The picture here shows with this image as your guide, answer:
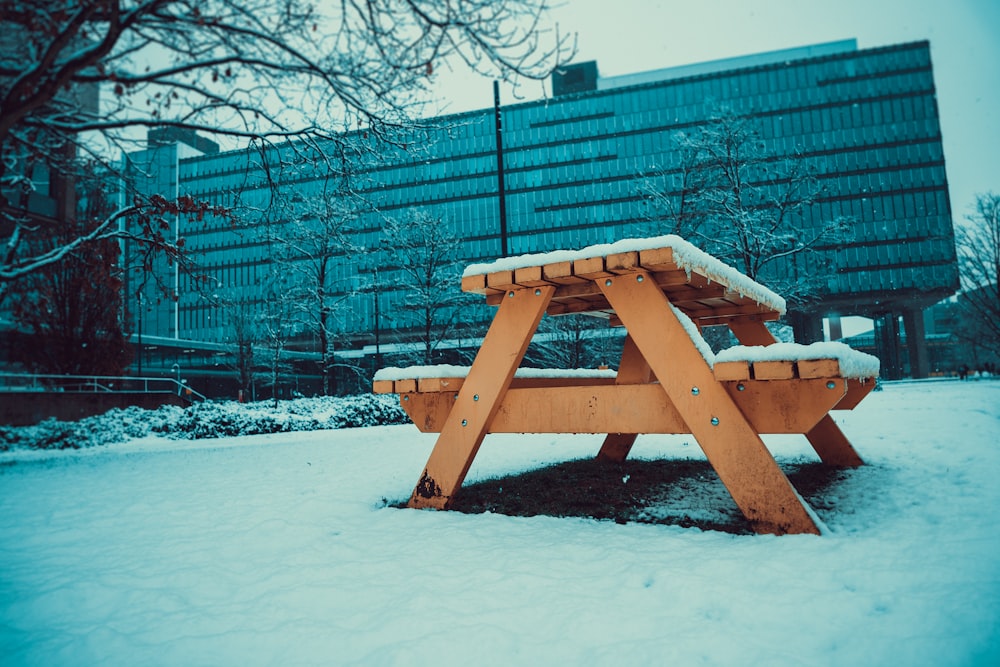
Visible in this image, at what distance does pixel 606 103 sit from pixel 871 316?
90.5 ft

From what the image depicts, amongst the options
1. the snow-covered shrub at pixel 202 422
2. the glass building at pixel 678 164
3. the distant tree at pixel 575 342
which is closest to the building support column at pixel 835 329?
the glass building at pixel 678 164

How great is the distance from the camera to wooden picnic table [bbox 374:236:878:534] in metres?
3.02

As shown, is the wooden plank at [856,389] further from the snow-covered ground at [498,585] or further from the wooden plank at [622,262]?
the wooden plank at [622,262]

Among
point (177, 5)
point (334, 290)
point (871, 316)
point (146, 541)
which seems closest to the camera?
point (177, 5)

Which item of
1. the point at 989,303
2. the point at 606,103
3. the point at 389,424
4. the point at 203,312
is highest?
the point at 606,103

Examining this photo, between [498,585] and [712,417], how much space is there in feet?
4.89

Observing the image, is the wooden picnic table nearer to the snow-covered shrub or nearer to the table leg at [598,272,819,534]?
the table leg at [598,272,819,534]

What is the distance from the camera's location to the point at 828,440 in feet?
16.6

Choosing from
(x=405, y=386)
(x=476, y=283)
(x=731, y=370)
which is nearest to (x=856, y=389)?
(x=731, y=370)

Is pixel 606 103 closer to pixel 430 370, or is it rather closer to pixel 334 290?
pixel 334 290

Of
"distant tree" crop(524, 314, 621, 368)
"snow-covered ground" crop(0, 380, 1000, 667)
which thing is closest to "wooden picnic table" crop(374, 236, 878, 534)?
"snow-covered ground" crop(0, 380, 1000, 667)

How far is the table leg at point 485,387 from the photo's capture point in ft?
12.3

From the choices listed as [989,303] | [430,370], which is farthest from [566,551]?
[989,303]

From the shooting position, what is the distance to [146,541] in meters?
3.71
